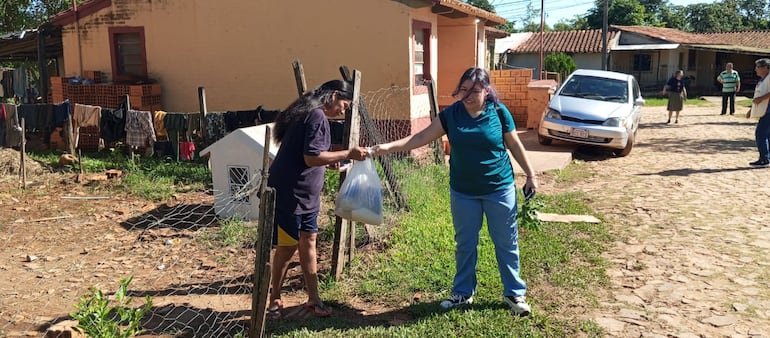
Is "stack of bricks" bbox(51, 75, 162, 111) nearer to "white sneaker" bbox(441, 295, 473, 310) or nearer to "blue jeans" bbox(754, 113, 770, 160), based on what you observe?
"white sneaker" bbox(441, 295, 473, 310)

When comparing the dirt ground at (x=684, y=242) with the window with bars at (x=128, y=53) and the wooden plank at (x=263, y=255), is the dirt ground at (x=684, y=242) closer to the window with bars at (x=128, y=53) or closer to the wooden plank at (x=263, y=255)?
the wooden plank at (x=263, y=255)

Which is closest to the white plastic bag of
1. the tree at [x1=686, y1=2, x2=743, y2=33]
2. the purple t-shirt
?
the purple t-shirt

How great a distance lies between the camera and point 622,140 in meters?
10.1

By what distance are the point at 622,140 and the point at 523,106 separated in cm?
467

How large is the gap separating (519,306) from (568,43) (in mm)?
31935

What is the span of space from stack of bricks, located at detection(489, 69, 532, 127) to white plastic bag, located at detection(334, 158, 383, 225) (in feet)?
35.8

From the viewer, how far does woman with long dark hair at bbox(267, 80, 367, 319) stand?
369 cm

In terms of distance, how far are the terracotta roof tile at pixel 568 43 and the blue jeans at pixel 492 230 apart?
30.2m

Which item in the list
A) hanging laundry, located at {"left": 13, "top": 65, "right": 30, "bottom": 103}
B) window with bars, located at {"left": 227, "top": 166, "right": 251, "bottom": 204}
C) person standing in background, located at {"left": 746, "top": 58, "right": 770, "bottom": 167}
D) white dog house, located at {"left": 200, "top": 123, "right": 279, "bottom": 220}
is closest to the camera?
white dog house, located at {"left": 200, "top": 123, "right": 279, "bottom": 220}

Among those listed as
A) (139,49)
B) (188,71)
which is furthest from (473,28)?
(139,49)

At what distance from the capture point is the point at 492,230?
12.9 feet

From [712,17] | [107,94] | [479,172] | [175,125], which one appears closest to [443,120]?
[479,172]

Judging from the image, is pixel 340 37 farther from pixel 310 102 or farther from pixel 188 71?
pixel 310 102

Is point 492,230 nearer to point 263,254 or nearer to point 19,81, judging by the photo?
point 263,254
